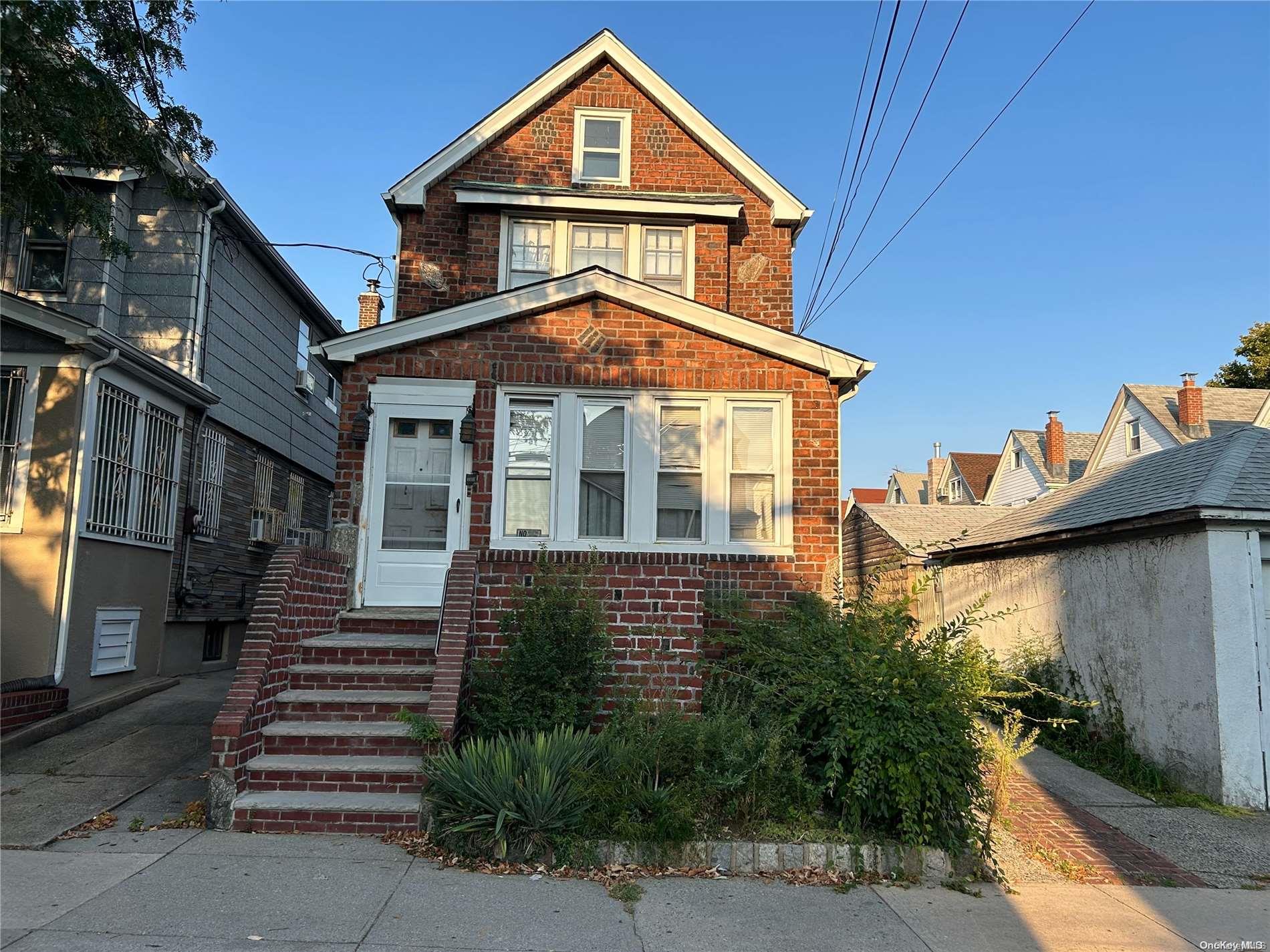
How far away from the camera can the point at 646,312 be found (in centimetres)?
926

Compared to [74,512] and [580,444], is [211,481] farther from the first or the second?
[580,444]

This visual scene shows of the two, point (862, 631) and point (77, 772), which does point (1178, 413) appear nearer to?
point (862, 631)

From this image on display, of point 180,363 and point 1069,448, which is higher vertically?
point 1069,448

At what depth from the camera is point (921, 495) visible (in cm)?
5009

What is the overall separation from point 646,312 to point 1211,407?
24.8 metres

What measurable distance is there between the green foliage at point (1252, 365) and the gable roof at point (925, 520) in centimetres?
2115

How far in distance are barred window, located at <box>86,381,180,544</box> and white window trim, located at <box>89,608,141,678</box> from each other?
0.93m

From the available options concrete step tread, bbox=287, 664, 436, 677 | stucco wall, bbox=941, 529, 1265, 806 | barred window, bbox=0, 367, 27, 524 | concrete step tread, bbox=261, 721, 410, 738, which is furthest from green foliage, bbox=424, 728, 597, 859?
barred window, bbox=0, 367, 27, 524

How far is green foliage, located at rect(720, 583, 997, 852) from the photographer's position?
235 inches

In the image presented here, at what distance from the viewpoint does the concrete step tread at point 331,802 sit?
6.05m

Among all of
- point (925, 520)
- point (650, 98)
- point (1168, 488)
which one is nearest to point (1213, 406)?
point (925, 520)

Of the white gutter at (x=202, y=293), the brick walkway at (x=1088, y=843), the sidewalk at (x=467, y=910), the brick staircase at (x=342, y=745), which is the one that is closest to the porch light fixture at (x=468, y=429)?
the brick staircase at (x=342, y=745)

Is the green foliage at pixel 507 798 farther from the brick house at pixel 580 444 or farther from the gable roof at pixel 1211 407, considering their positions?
the gable roof at pixel 1211 407

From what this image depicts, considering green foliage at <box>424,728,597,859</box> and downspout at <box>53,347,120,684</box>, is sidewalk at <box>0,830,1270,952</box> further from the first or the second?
downspout at <box>53,347,120,684</box>
